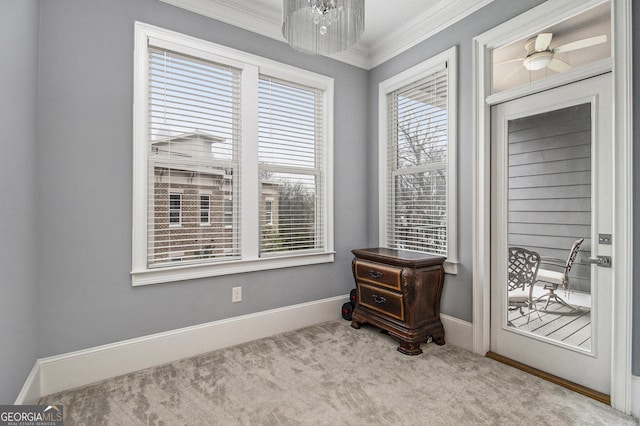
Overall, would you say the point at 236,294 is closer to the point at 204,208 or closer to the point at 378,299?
the point at 204,208

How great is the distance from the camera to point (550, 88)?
2.16m

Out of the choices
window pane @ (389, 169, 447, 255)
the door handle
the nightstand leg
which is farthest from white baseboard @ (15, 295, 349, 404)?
the door handle

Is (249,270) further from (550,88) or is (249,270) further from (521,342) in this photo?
(550,88)

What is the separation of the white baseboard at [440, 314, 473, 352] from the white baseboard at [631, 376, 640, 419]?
3.12ft

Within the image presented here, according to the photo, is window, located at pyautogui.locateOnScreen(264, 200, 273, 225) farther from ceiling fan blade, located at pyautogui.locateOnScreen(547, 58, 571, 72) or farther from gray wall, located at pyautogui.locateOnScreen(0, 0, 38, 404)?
ceiling fan blade, located at pyautogui.locateOnScreen(547, 58, 571, 72)

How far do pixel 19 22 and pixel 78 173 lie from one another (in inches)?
33.9

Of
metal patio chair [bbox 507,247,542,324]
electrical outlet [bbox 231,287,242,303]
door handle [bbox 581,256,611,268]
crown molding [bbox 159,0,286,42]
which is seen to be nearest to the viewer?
door handle [bbox 581,256,611,268]

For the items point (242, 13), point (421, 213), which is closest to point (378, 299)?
point (421, 213)

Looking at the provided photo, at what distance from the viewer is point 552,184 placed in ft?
7.13

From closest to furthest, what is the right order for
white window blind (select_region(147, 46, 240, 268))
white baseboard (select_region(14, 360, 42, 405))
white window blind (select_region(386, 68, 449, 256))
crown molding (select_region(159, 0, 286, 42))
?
white baseboard (select_region(14, 360, 42, 405))
white window blind (select_region(147, 46, 240, 268))
crown molding (select_region(159, 0, 286, 42))
white window blind (select_region(386, 68, 449, 256))

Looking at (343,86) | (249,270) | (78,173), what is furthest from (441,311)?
(78,173)

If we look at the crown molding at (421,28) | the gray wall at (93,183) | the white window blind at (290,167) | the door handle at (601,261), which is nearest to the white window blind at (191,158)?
the gray wall at (93,183)

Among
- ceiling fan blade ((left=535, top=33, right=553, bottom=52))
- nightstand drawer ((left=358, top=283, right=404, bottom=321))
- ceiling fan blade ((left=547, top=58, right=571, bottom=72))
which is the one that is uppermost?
ceiling fan blade ((left=535, top=33, right=553, bottom=52))

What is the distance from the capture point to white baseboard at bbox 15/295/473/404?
203cm
